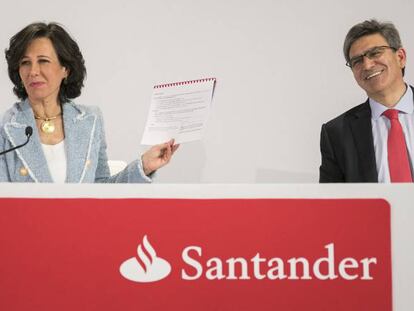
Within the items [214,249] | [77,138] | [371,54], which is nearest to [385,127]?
[371,54]

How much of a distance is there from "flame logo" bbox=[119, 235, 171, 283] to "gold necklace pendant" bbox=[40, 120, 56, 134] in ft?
2.90

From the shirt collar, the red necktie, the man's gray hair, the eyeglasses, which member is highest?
the man's gray hair

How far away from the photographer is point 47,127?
76.4 inches

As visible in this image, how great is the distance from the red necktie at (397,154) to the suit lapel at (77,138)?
3.16 feet

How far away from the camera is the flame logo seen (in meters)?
1.17

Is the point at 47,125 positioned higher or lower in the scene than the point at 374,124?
lower

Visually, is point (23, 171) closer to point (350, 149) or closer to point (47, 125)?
point (47, 125)

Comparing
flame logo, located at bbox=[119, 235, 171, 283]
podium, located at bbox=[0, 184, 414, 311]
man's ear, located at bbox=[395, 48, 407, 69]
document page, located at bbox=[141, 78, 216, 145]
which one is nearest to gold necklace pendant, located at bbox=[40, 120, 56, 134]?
document page, located at bbox=[141, 78, 216, 145]

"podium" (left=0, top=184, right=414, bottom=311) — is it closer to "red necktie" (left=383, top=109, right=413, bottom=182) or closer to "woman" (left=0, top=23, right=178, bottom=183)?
"woman" (left=0, top=23, right=178, bottom=183)

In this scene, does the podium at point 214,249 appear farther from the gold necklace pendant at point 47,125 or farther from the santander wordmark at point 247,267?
the gold necklace pendant at point 47,125

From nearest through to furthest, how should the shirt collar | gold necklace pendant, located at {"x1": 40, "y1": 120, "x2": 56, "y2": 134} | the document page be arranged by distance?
the document page
gold necklace pendant, located at {"x1": 40, "y1": 120, "x2": 56, "y2": 134}
the shirt collar

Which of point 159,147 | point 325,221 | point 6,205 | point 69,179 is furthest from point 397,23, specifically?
point 6,205

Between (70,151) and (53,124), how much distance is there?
0.43 feet

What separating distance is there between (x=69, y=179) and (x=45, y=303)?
0.73 meters
